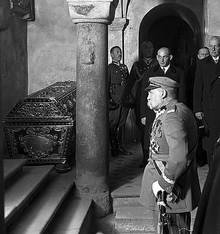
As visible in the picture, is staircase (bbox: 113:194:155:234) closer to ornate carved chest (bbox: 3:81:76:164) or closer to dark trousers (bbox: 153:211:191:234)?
ornate carved chest (bbox: 3:81:76:164)

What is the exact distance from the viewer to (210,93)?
586 cm

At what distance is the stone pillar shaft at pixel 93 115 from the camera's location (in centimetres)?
512

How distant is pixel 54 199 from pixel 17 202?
718mm

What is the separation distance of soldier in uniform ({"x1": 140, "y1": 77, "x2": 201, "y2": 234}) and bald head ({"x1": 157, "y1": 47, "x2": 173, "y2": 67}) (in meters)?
2.23

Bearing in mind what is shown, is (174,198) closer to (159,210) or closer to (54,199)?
(159,210)

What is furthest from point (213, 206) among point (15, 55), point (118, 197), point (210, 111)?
point (15, 55)

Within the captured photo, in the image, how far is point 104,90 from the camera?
5207 millimetres

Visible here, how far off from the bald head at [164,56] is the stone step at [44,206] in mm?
1762

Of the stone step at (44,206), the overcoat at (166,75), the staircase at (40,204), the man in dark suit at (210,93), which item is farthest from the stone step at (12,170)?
the man in dark suit at (210,93)

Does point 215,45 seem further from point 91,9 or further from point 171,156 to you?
point 171,156

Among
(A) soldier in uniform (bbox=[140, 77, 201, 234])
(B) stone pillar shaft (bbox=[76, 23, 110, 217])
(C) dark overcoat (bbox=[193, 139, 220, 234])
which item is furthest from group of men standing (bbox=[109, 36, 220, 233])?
(B) stone pillar shaft (bbox=[76, 23, 110, 217])

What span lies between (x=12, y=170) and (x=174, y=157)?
2276 mm

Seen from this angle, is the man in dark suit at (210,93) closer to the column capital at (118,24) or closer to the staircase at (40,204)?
the staircase at (40,204)

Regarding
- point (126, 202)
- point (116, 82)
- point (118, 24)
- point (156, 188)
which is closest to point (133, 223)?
point (126, 202)
